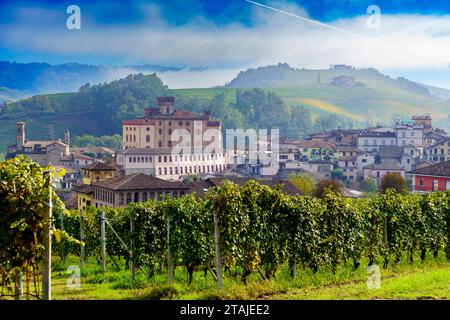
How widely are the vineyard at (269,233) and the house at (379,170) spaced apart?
52543mm

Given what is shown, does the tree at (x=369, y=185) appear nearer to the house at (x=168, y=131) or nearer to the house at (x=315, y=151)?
the house at (x=315, y=151)

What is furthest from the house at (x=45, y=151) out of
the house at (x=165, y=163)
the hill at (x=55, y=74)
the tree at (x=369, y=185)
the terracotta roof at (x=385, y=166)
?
the hill at (x=55, y=74)

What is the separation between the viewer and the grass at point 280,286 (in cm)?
826

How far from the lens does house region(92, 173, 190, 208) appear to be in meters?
34.4

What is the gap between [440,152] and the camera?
239 feet

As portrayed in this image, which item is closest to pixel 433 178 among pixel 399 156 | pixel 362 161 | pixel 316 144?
pixel 362 161

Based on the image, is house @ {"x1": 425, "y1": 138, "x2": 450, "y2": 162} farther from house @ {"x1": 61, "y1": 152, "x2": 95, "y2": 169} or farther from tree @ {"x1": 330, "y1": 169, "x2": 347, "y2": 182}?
house @ {"x1": 61, "y1": 152, "x2": 95, "y2": 169}

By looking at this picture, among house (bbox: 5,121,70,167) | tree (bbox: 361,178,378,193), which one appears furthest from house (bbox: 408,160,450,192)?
house (bbox: 5,121,70,167)

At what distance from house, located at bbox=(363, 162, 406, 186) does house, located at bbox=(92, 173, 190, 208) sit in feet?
106

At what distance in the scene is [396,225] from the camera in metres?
12.2

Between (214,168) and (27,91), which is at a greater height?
(27,91)
